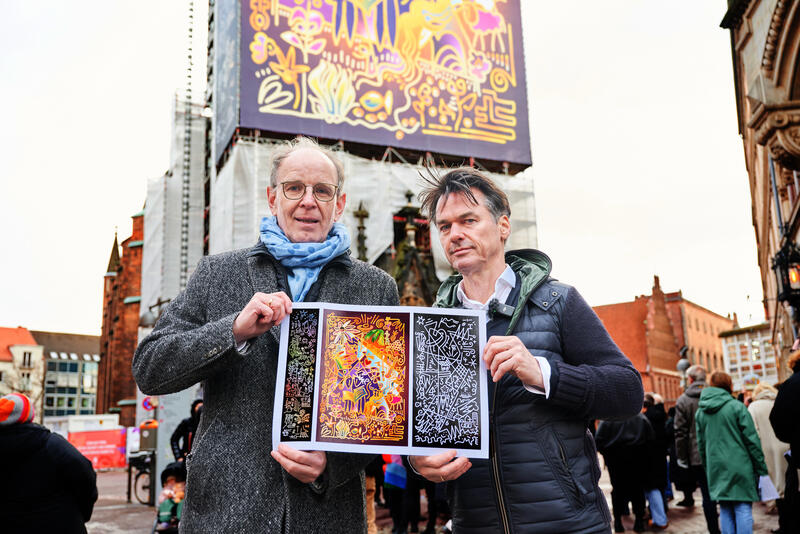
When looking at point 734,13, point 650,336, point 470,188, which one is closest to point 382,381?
point 470,188

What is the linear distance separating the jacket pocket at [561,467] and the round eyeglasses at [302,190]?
1032 millimetres

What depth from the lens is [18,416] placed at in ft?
13.1

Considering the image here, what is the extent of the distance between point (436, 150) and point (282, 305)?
2290 centimetres

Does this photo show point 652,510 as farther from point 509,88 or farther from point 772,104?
point 509,88

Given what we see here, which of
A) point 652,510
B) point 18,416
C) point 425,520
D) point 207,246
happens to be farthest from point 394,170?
point 18,416

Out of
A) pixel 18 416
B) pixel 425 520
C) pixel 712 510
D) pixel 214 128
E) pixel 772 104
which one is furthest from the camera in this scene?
pixel 214 128

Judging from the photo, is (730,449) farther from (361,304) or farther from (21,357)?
(21,357)

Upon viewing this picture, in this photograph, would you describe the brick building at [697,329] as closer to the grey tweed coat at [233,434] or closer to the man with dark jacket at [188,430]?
the man with dark jacket at [188,430]

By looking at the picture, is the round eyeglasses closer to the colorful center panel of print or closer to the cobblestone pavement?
the colorful center panel of print

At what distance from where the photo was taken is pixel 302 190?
2.19 metres

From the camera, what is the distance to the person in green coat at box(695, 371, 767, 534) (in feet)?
19.8

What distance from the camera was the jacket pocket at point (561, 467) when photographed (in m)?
2.10

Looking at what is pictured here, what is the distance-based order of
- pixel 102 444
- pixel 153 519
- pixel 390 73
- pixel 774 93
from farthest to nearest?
pixel 102 444 < pixel 390 73 < pixel 153 519 < pixel 774 93

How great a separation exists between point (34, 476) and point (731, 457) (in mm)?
5623
